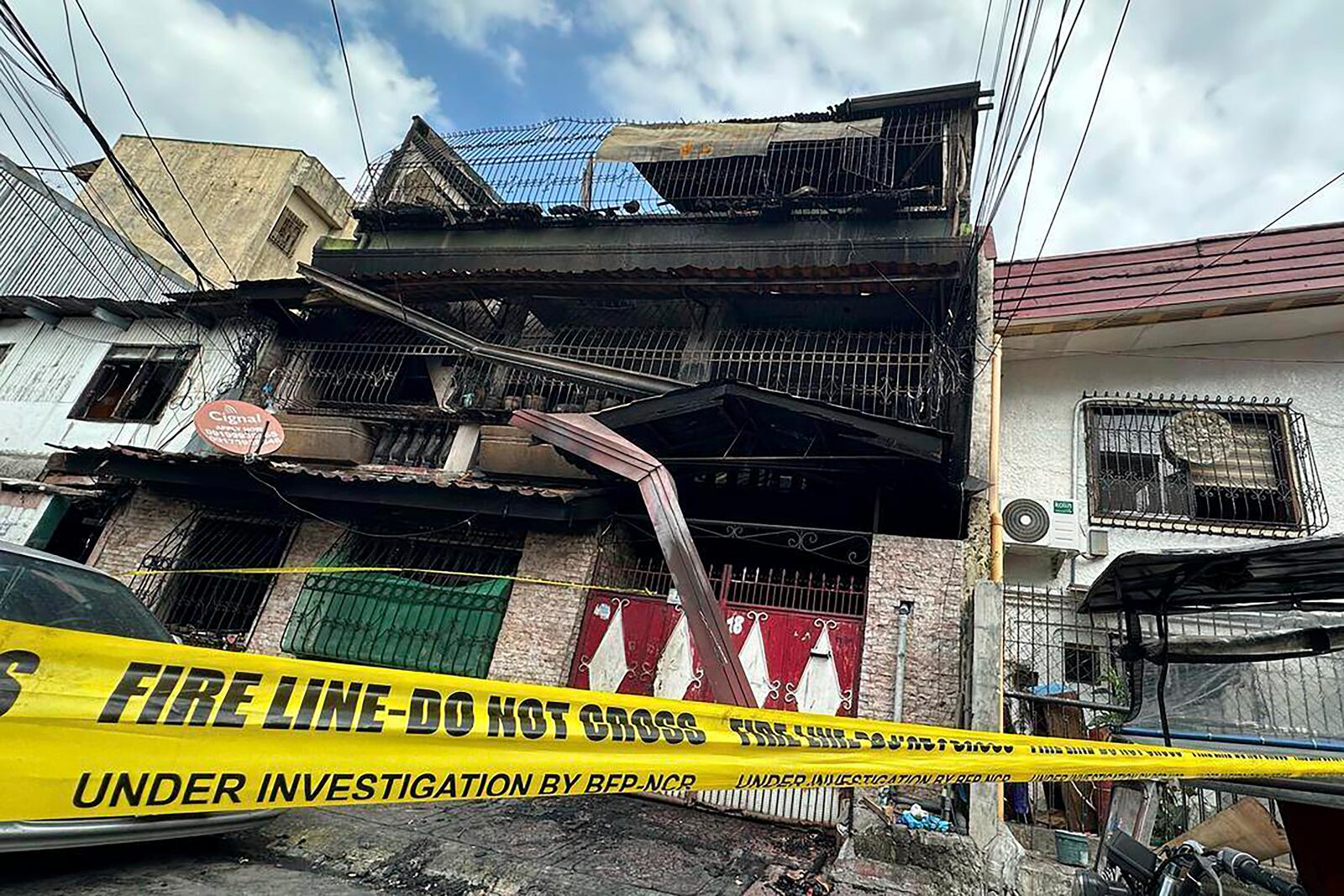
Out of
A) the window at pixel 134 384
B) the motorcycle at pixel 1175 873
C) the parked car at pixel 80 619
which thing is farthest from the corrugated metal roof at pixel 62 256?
the motorcycle at pixel 1175 873

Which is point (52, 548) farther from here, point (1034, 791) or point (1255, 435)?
point (1255, 435)

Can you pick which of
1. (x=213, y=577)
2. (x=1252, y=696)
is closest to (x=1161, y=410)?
(x=1252, y=696)

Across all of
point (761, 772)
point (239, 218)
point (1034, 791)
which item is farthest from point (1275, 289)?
point (239, 218)

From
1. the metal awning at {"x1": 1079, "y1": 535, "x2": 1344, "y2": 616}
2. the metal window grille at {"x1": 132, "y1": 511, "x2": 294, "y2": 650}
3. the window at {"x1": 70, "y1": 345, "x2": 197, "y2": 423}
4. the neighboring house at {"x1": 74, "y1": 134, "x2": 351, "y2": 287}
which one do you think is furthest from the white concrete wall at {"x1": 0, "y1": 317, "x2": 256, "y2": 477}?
the metal awning at {"x1": 1079, "y1": 535, "x2": 1344, "y2": 616}

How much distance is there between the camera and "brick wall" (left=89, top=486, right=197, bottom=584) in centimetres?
855

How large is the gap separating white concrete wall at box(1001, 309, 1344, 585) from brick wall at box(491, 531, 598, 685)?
20.1 ft

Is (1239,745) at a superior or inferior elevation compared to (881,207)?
inferior

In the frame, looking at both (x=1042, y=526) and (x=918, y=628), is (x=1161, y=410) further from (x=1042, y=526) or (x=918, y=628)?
(x=918, y=628)

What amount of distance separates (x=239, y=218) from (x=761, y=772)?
21.5 m

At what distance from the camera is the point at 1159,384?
9023 millimetres

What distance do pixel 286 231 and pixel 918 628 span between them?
2115 centimetres

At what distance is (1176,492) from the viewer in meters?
8.34

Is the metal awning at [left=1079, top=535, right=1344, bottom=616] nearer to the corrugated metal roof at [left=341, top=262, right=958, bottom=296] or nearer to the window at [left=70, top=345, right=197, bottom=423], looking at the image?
the corrugated metal roof at [left=341, top=262, right=958, bottom=296]

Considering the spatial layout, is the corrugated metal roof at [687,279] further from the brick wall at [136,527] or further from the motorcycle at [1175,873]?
the motorcycle at [1175,873]
